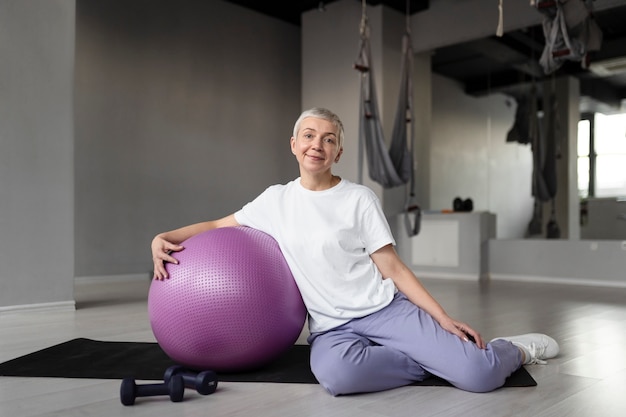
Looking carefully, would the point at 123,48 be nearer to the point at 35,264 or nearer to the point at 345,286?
the point at 35,264

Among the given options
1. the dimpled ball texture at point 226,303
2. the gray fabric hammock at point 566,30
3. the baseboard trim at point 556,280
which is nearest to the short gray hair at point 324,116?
the dimpled ball texture at point 226,303

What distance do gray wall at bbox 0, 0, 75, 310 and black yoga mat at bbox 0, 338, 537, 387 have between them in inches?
49.7

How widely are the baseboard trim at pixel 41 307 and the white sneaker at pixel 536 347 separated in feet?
9.35

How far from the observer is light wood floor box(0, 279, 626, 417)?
1.66m

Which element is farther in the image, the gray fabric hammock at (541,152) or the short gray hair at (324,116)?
the gray fabric hammock at (541,152)

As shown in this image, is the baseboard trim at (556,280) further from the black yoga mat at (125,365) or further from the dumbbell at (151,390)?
the dumbbell at (151,390)

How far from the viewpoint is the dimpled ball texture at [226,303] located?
1896 millimetres

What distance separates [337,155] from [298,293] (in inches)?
19.9

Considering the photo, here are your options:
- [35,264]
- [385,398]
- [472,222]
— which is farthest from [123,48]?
[385,398]

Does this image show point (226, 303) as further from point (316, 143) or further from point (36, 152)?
point (36, 152)

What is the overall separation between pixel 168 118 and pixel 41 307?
3223 mm

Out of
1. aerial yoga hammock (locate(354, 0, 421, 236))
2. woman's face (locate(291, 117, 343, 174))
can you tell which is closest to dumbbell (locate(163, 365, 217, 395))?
woman's face (locate(291, 117, 343, 174))

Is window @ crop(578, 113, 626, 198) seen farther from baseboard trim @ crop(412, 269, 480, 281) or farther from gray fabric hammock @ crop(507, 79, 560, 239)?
baseboard trim @ crop(412, 269, 480, 281)

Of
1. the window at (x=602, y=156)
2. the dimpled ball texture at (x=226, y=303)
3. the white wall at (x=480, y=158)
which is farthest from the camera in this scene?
the white wall at (x=480, y=158)
